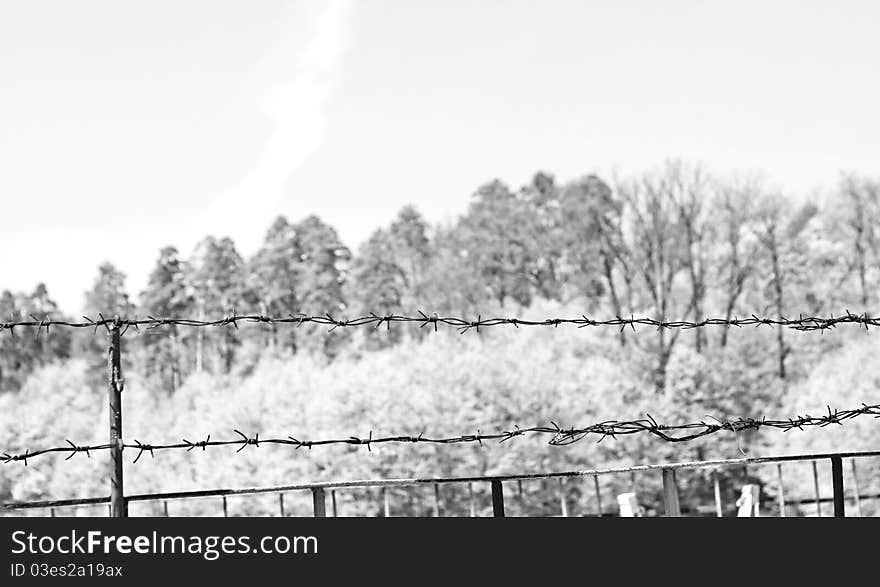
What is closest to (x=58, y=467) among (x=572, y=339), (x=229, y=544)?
(x=572, y=339)

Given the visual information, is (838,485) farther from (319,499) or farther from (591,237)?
(591,237)

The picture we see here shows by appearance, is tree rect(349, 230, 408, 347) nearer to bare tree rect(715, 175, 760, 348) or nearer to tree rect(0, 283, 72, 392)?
bare tree rect(715, 175, 760, 348)

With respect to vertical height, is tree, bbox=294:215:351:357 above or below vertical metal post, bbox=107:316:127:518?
above

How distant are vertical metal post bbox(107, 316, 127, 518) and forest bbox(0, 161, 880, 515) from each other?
116ft

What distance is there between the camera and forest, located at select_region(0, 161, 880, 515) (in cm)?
4528

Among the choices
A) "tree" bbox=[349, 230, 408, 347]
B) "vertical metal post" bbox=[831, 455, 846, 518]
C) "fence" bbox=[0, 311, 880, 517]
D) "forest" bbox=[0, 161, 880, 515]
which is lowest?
"vertical metal post" bbox=[831, 455, 846, 518]

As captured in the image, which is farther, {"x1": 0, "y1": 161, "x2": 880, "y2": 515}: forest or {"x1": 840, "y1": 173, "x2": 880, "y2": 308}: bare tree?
{"x1": 840, "y1": 173, "x2": 880, "y2": 308}: bare tree

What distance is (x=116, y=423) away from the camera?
4219 mm

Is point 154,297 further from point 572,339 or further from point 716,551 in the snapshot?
point 716,551

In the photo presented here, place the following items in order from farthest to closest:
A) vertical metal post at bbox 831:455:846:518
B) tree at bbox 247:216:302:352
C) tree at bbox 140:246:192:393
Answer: tree at bbox 140:246:192:393, tree at bbox 247:216:302:352, vertical metal post at bbox 831:455:846:518

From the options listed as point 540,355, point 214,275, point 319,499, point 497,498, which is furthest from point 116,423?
point 214,275

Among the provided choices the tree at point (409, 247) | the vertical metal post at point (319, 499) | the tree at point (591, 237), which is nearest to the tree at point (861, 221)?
the tree at point (591, 237)

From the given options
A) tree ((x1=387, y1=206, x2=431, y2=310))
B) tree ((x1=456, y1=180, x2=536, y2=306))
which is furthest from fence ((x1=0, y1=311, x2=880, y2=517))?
tree ((x1=387, y1=206, x2=431, y2=310))

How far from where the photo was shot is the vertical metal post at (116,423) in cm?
416
